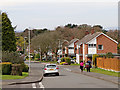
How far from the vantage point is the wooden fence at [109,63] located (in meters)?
35.8

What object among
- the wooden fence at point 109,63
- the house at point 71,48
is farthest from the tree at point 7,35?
the house at point 71,48

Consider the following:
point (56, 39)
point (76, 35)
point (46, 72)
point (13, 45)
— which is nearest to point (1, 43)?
point (13, 45)

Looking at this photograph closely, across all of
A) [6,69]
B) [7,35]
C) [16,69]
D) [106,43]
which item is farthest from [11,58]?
[106,43]

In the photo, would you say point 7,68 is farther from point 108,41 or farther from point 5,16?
point 108,41

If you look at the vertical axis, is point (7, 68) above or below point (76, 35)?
below

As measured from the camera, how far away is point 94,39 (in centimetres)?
6912

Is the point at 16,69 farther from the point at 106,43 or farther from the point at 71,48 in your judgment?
the point at 71,48

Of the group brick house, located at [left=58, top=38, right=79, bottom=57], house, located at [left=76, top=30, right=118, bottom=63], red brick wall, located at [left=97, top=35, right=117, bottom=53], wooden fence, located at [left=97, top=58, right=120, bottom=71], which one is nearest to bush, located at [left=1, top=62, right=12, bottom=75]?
wooden fence, located at [left=97, top=58, right=120, bottom=71]

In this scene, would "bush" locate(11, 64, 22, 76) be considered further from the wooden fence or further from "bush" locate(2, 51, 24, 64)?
the wooden fence

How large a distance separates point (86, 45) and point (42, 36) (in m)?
25.6

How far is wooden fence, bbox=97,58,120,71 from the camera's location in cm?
3580

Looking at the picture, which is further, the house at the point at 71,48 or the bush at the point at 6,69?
the house at the point at 71,48

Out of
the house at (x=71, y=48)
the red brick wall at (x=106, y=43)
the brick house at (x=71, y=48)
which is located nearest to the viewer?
the red brick wall at (x=106, y=43)

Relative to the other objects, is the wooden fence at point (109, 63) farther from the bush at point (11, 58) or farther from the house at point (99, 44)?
the house at point (99, 44)
